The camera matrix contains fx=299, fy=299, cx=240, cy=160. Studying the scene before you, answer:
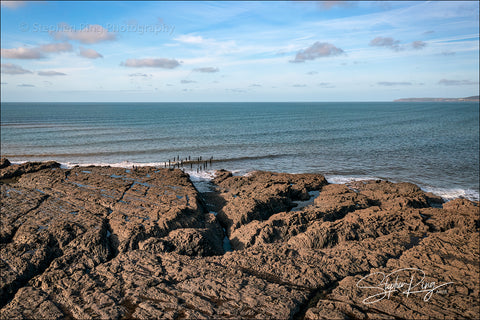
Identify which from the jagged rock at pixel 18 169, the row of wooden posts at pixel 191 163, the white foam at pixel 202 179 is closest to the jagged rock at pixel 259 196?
the white foam at pixel 202 179

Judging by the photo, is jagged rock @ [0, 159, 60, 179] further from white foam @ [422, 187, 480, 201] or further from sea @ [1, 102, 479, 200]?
white foam @ [422, 187, 480, 201]

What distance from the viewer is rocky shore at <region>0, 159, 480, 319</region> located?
27.6 ft

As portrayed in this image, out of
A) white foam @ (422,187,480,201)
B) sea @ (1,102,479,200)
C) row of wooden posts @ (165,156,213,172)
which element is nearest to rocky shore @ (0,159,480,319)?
white foam @ (422,187,480,201)

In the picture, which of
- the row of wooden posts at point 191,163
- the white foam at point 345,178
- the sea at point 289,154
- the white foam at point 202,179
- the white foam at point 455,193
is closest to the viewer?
the white foam at point 455,193

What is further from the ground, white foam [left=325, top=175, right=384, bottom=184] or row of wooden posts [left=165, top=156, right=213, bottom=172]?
row of wooden posts [left=165, top=156, right=213, bottom=172]

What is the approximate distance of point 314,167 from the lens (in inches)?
1257

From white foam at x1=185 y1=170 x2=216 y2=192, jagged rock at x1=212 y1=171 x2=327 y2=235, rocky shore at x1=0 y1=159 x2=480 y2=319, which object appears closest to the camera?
rocky shore at x1=0 y1=159 x2=480 y2=319

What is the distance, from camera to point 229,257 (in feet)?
36.1

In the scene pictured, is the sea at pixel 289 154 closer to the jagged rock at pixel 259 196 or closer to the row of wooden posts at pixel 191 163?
the row of wooden posts at pixel 191 163

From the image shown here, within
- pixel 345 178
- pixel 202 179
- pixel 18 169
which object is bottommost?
pixel 345 178

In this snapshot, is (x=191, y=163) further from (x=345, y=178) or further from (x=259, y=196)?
(x=259, y=196)

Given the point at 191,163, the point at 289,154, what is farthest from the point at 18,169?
the point at 289,154

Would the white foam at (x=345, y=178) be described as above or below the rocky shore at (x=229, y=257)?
above

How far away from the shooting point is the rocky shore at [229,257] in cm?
840
